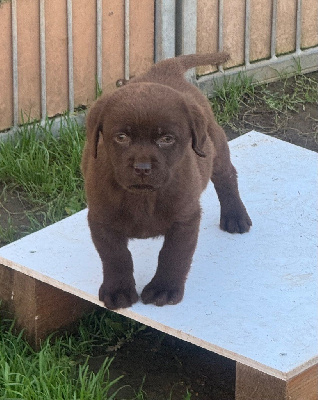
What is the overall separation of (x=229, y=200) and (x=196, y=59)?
2.06 feet

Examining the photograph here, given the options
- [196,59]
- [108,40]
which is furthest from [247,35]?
[196,59]

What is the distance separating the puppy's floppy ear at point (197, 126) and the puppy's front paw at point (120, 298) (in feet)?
2.02

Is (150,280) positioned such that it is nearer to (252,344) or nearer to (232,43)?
(252,344)

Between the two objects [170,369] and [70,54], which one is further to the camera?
[70,54]

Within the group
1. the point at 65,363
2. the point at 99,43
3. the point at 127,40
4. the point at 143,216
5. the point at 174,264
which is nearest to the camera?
the point at 143,216

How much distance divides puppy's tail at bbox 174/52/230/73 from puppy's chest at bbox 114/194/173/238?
0.83 m

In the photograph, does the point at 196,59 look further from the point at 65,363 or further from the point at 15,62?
the point at 15,62

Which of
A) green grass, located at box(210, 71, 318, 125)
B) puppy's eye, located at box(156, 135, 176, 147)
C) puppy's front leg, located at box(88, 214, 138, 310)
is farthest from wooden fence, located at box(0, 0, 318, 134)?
puppy's eye, located at box(156, 135, 176, 147)

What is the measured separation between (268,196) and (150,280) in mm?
1001

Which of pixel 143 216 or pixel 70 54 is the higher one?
pixel 143 216

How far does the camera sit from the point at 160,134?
3.15 metres

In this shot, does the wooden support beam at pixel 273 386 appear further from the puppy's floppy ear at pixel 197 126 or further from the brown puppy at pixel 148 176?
the puppy's floppy ear at pixel 197 126

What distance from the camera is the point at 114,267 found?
11.7 feet

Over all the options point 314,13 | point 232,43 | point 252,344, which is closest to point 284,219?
point 252,344
